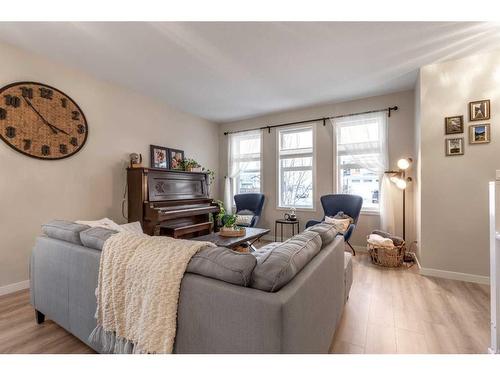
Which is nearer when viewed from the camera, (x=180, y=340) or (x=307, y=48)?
(x=180, y=340)

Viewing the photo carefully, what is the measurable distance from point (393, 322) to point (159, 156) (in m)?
3.91

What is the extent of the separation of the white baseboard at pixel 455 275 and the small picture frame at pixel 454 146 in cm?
145

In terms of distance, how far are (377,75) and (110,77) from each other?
368 cm

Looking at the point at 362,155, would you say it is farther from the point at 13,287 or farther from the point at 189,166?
the point at 13,287

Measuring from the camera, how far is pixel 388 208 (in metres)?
3.67

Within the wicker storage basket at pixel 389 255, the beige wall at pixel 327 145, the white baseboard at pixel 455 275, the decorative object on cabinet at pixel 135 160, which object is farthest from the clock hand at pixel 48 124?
the white baseboard at pixel 455 275

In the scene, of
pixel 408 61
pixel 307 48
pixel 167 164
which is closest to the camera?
pixel 307 48

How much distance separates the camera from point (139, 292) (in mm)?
1171

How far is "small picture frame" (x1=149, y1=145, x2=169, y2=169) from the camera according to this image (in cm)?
403

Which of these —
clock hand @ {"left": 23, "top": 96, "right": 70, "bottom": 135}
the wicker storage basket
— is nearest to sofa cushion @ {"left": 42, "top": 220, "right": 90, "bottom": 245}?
clock hand @ {"left": 23, "top": 96, "right": 70, "bottom": 135}
